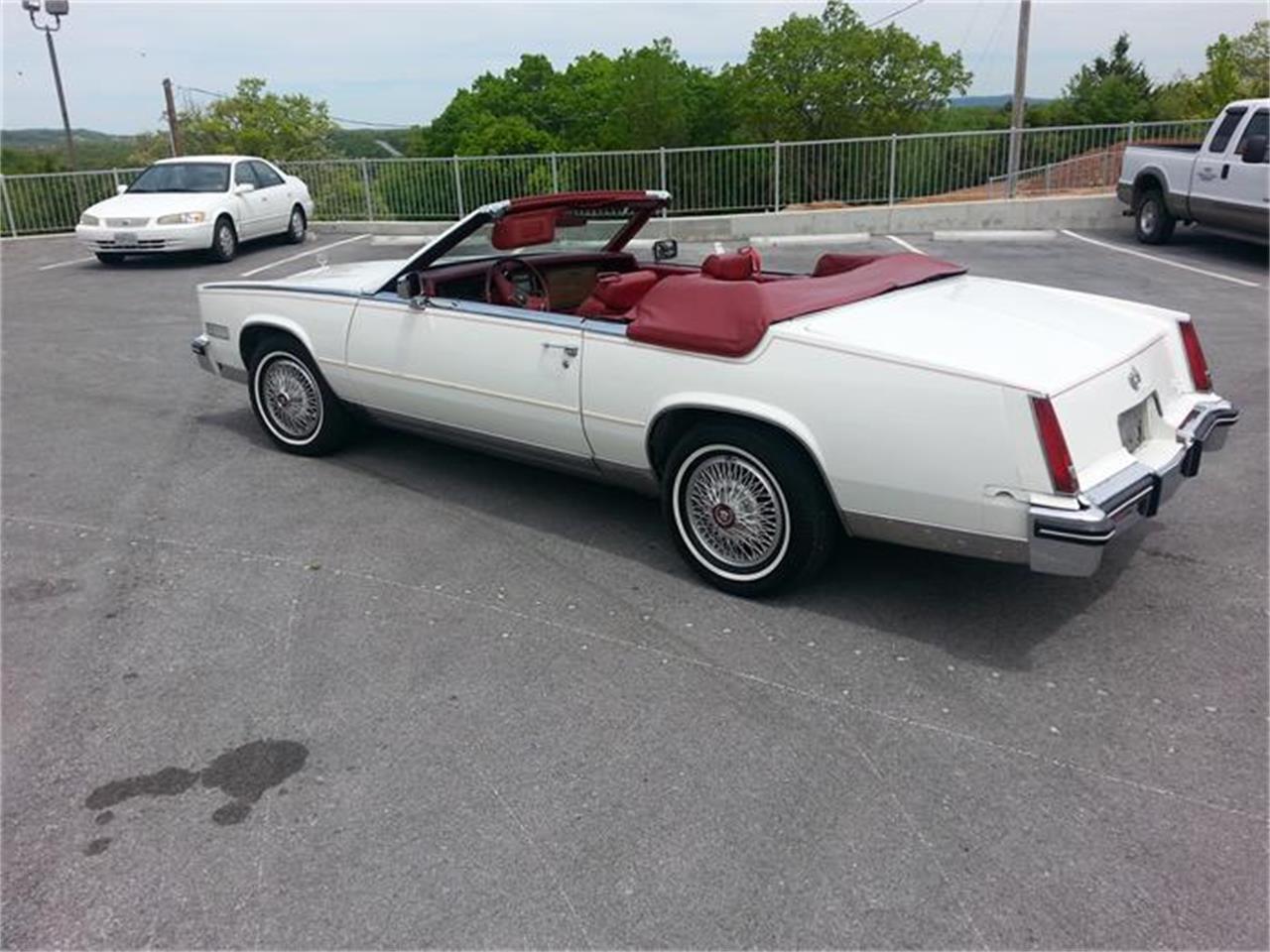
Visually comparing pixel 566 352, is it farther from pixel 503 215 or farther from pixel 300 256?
pixel 300 256

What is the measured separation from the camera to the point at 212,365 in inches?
255

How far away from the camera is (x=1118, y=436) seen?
12.6 feet

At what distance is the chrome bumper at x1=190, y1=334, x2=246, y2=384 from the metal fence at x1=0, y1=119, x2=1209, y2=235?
12593mm

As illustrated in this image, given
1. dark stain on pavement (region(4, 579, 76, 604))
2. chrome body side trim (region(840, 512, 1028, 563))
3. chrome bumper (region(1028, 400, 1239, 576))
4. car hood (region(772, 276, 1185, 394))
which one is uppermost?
car hood (region(772, 276, 1185, 394))

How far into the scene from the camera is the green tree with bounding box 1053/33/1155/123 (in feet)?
167

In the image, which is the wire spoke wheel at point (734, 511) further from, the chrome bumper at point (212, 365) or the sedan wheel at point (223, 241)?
the sedan wheel at point (223, 241)

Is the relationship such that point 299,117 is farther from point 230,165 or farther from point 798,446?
point 798,446

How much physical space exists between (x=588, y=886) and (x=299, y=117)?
74.3m

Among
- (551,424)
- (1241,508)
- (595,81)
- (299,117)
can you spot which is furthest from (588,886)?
(299,117)

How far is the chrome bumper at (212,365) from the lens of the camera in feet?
20.8

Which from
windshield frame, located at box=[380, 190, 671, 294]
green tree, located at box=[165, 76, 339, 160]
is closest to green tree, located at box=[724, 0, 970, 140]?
green tree, located at box=[165, 76, 339, 160]

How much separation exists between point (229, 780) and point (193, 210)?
12976 mm

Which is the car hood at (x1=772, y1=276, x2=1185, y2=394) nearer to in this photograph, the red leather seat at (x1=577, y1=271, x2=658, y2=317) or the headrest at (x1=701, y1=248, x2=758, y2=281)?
the headrest at (x1=701, y1=248, x2=758, y2=281)

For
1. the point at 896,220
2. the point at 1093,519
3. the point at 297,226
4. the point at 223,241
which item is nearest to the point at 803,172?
the point at 896,220
